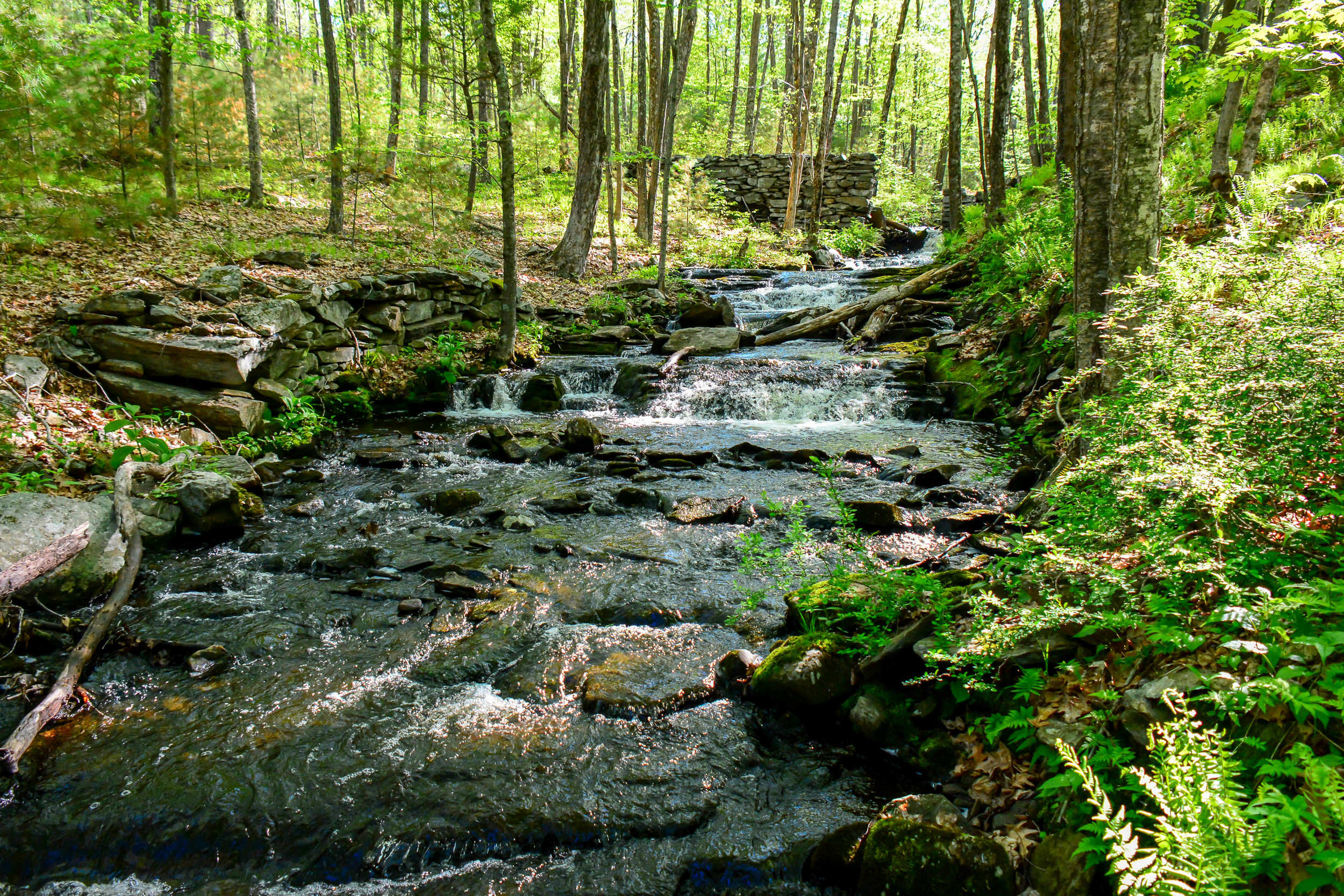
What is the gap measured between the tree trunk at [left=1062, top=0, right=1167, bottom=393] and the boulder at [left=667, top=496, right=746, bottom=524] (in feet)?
10.2

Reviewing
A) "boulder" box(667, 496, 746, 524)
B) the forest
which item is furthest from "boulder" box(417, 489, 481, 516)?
"boulder" box(667, 496, 746, 524)

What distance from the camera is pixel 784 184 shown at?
26734 mm

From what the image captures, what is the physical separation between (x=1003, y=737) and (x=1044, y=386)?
6.18m

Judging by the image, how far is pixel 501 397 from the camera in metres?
11.6

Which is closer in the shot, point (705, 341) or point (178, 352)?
point (178, 352)

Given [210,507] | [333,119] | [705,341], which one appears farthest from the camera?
[333,119]

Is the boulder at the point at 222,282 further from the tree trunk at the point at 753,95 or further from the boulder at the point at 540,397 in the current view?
the tree trunk at the point at 753,95

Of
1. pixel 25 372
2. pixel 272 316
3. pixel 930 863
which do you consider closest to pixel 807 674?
pixel 930 863

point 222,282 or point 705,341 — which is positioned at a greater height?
point 222,282

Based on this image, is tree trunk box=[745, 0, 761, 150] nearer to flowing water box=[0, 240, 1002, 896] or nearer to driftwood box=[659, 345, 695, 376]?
driftwood box=[659, 345, 695, 376]

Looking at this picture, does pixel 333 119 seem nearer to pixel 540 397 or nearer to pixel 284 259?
pixel 284 259

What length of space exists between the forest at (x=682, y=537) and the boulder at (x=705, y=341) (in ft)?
0.23

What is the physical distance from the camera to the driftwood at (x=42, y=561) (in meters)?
4.69

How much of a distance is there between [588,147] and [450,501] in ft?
38.4
